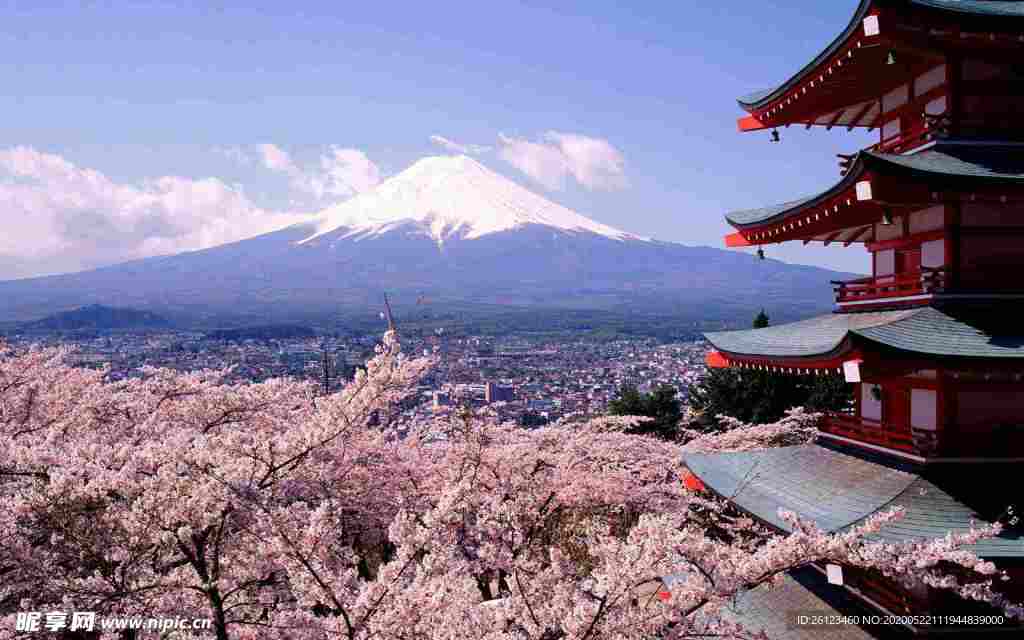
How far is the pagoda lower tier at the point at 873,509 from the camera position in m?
6.11

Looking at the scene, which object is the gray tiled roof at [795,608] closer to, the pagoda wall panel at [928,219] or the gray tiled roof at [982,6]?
the pagoda wall panel at [928,219]

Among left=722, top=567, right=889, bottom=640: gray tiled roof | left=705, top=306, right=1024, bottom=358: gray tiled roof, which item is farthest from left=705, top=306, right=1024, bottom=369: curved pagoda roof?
left=722, top=567, right=889, bottom=640: gray tiled roof

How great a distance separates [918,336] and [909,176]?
4.95ft

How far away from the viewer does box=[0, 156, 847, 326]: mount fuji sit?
10369cm

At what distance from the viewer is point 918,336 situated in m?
6.60

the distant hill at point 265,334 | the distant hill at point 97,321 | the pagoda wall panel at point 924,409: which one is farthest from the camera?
the distant hill at point 97,321

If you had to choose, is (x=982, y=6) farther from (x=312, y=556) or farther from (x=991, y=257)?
(x=312, y=556)

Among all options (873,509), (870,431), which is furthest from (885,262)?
(873,509)

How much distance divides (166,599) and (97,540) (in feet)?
2.15

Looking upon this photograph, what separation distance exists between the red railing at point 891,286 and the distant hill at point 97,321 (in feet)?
188

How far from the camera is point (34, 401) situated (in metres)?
9.38

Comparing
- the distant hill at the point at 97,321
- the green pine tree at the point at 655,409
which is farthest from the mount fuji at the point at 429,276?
the green pine tree at the point at 655,409

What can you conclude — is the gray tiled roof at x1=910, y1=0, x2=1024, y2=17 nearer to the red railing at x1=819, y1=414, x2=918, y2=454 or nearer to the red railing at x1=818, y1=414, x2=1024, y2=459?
the red railing at x1=818, y1=414, x2=1024, y2=459

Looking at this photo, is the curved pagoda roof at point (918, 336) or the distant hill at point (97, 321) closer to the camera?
the curved pagoda roof at point (918, 336)
